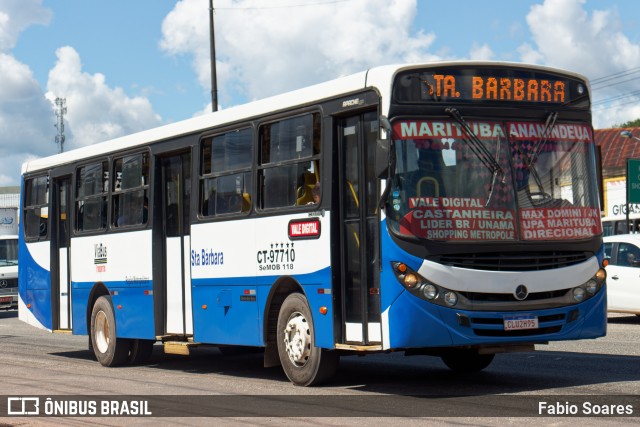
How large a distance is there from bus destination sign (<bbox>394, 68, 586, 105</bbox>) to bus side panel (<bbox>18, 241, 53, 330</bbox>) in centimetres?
978

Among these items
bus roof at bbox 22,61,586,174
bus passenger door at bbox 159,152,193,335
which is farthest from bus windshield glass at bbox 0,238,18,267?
bus passenger door at bbox 159,152,193,335

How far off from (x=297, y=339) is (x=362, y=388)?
893 millimetres

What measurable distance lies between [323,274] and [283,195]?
4.13 ft

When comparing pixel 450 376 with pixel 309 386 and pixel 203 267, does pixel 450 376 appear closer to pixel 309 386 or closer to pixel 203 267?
pixel 309 386

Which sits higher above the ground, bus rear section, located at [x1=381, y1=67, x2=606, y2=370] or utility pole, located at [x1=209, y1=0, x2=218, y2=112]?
utility pole, located at [x1=209, y1=0, x2=218, y2=112]

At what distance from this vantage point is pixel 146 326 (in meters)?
16.8

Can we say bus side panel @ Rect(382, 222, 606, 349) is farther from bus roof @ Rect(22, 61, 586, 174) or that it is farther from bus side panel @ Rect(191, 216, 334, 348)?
bus roof @ Rect(22, 61, 586, 174)

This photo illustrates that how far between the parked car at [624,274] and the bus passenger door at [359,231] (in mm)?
12011

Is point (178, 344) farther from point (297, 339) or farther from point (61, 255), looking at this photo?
point (61, 255)

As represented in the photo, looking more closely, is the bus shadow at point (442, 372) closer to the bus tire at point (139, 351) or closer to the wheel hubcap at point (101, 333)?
the bus tire at point (139, 351)

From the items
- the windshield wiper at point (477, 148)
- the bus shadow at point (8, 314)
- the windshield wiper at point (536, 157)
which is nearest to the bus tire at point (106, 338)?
the windshield wiper at point (477, 148)

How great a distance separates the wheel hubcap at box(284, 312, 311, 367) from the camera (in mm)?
13039

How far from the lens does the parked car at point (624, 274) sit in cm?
2309

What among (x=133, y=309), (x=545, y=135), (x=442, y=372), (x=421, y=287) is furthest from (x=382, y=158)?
(x=133, y=309)
